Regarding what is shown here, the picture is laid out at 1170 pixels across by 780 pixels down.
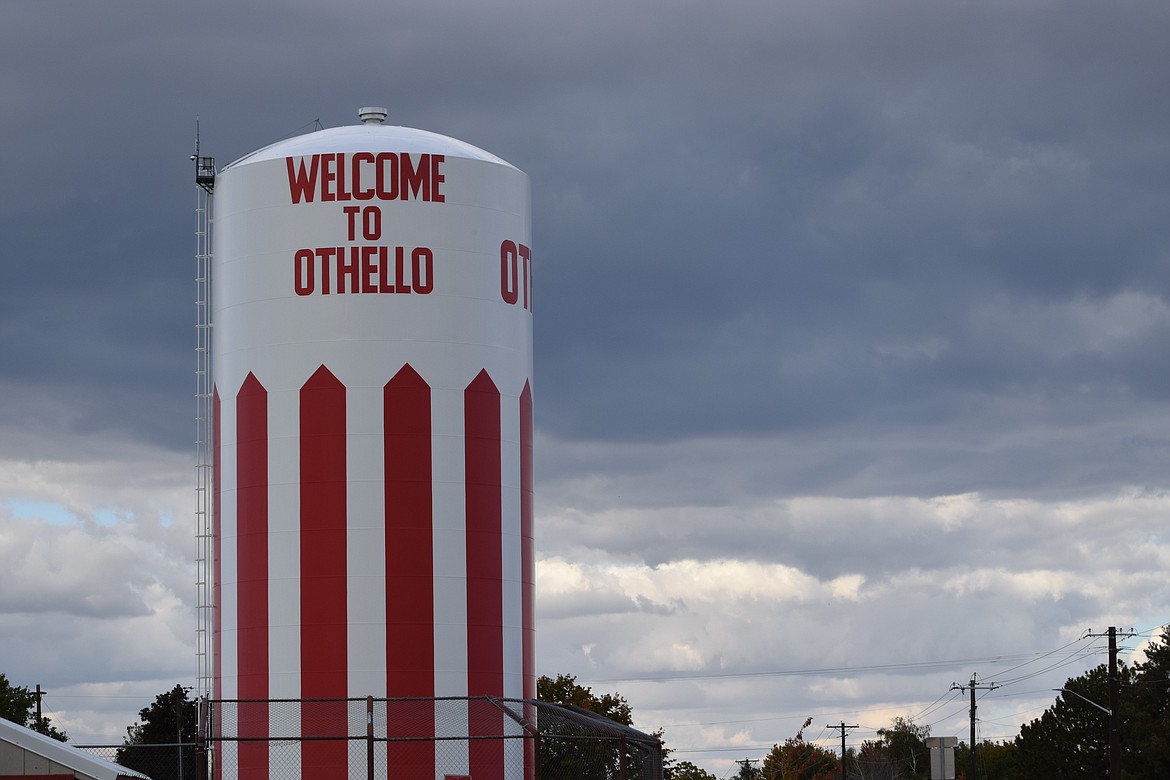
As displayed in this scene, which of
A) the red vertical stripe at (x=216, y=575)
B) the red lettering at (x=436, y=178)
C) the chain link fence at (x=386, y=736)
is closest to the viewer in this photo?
the chain link fence at (x=386, y=736)

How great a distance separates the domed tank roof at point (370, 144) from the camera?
36.5 metres

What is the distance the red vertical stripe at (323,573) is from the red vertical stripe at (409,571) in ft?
3.02

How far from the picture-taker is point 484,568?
118 ft

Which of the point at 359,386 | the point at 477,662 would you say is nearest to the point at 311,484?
the point at 359,386

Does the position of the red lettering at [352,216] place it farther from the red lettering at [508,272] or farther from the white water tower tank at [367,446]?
the red lettering at [508,272]

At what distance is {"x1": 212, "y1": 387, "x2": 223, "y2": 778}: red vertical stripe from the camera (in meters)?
36.6

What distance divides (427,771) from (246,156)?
1356cm

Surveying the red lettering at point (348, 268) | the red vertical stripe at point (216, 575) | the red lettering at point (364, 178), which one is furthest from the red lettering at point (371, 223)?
the red vertical stripe at point (216, 575)

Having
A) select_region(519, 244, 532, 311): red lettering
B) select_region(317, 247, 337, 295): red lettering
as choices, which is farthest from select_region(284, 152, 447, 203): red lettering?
select_region(519, 244, 532, 311): red lettering

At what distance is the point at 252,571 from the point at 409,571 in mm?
3288

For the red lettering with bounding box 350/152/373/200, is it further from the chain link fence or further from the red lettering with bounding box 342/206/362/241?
the chain link fence

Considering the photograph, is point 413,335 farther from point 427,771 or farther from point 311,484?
point 427,771

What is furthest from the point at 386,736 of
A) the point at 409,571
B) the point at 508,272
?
the point at 508,272

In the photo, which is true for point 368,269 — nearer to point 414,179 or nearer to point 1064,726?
point 414,179
